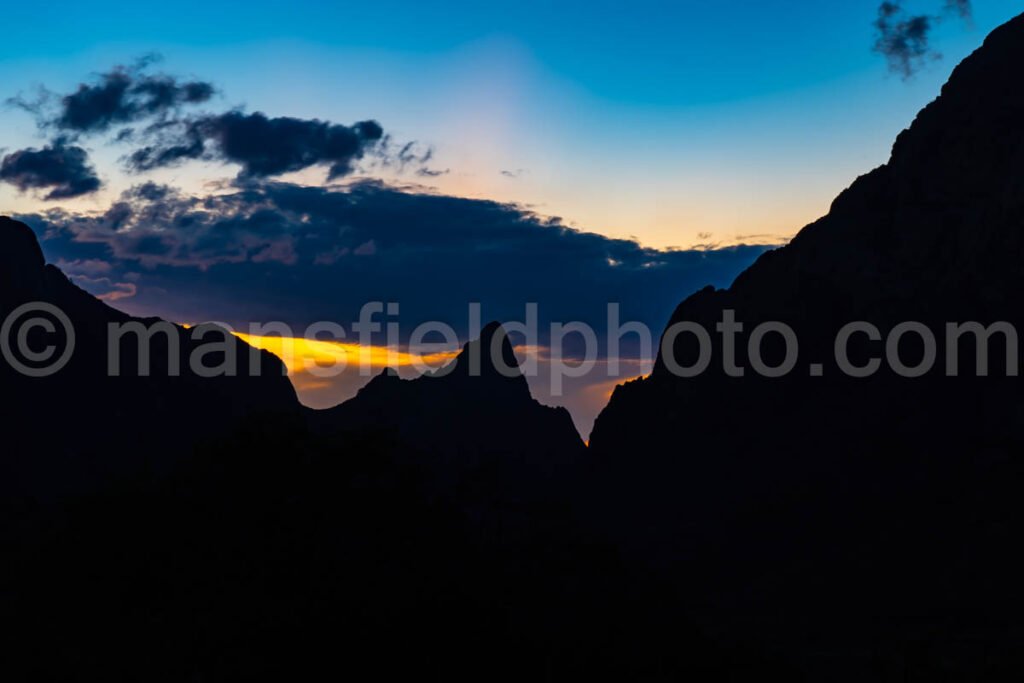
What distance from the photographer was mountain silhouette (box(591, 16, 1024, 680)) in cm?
11694

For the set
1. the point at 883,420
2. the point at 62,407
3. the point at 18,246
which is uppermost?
the point at 18,246

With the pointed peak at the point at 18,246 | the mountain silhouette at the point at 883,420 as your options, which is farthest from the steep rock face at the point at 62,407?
the mountain silhouette at the point at 883,420

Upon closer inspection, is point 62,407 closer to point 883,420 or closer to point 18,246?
point 18,246

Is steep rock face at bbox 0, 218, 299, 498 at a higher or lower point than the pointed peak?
lower

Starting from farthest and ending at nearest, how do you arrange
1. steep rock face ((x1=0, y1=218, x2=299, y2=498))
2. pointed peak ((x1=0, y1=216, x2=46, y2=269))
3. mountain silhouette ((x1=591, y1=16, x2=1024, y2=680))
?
1. pointed peak ((x1=0, y1=216, x2=46, y2=269))
2. steep rock face ((x1=0, y1=218, x2=299, y2=498))
3. mountain silhouette ((x1=591, y1=16, x2=1024, y2=680))

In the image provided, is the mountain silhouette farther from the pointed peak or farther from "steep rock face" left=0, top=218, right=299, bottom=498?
the pointed peak

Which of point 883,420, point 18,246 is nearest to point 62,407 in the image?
point 18,246

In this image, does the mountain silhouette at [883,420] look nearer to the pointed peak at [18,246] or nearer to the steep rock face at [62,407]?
the steep rock face at [62,407]

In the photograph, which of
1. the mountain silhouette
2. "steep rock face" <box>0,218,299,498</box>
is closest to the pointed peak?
"steep rock face" <box>0,218,299,498</box>

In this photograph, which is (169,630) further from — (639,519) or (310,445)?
(639,519)

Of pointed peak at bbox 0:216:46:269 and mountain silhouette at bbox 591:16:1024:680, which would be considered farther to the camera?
pointed peak at bbox 0:216:46:269

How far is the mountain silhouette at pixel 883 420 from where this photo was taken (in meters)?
117

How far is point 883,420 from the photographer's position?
502 feet

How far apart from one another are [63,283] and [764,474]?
5754 inches
